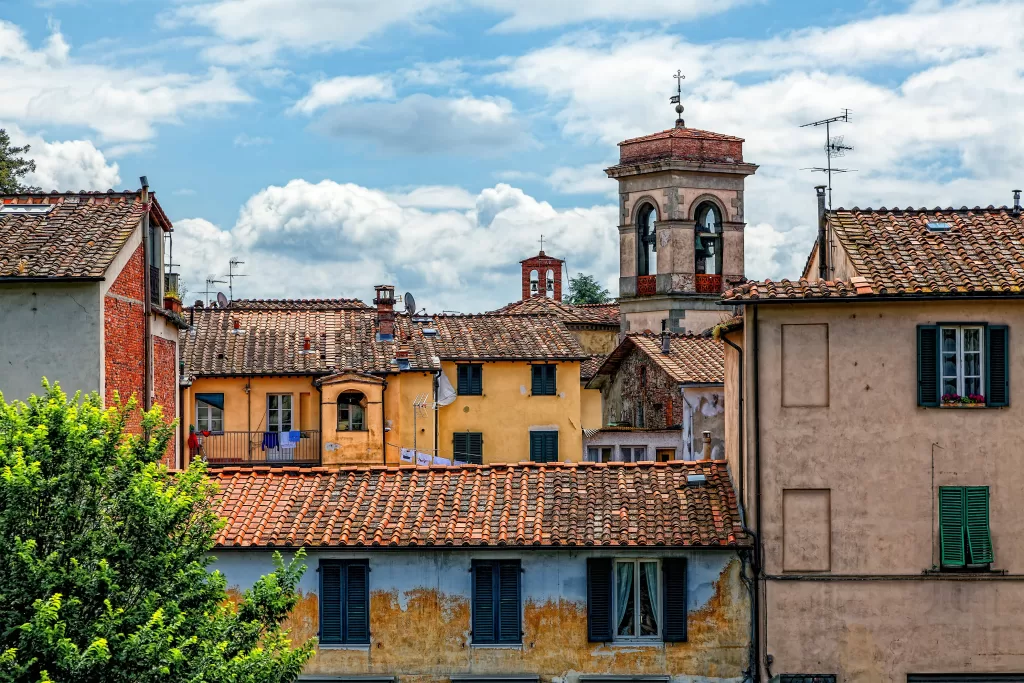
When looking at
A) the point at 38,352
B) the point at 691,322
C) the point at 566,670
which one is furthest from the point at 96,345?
the point at 691,322

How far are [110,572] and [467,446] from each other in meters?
34.6

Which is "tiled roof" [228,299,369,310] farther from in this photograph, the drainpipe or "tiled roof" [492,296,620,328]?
the drainpipe

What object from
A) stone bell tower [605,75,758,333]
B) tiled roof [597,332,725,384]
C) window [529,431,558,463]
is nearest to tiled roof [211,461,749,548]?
tiled roof [597,332,725,384]

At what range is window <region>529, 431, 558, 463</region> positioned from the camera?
49.5 meters

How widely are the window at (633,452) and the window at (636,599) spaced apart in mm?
26896

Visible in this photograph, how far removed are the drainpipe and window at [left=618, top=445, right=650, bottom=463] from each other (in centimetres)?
2308

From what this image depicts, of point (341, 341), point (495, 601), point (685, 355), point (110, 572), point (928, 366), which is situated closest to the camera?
point (110, 572)

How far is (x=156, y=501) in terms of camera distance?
15461 millimetres

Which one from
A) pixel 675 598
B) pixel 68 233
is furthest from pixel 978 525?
pixel 68 233

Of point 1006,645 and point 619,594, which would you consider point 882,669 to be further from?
point 619,594

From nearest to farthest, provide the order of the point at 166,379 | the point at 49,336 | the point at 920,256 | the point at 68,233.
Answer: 1. the point at 920,256
2. the point at 49,336
3. the point at 68,233
4. the point at 166,379

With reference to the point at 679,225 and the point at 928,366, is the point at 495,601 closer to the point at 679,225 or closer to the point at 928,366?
the point at 928,366

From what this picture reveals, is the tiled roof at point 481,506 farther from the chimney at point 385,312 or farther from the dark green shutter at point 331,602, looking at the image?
→ the chimney at point 385,312

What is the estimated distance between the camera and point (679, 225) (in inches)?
2106
